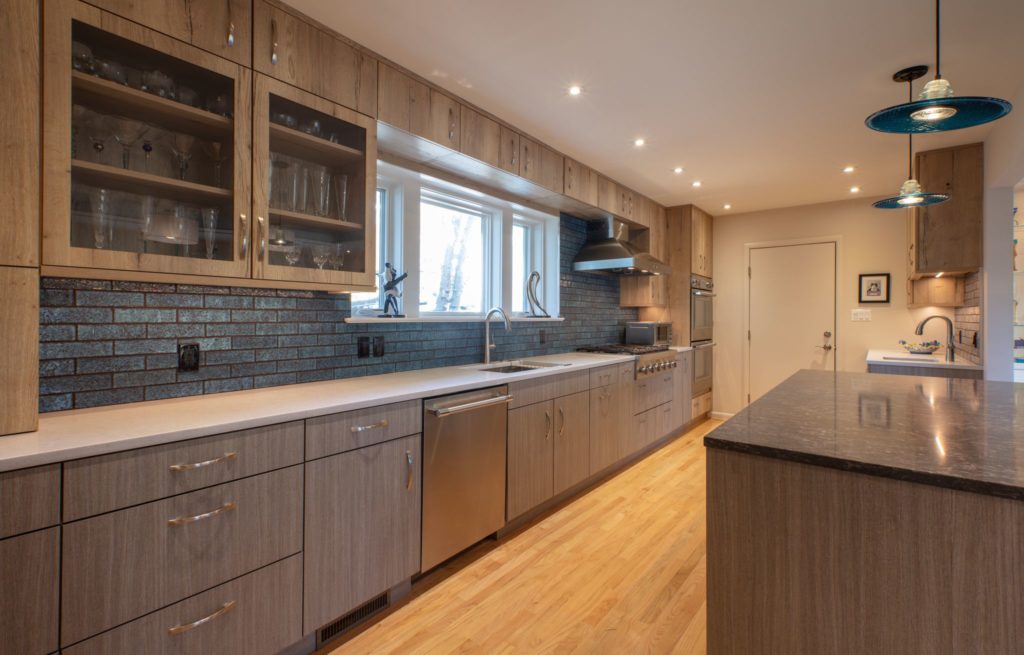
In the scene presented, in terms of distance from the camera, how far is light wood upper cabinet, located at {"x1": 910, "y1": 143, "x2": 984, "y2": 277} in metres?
3.22

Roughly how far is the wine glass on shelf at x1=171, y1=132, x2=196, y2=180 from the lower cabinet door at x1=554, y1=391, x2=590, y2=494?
215cm

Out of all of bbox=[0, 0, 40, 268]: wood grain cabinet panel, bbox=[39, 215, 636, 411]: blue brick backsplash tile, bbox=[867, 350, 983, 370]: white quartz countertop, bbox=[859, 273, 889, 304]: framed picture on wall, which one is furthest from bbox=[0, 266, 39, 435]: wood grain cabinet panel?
bbox=[859, 273, 889, 304]: framed picture on wall

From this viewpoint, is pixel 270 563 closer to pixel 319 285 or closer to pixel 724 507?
pixel 319 285

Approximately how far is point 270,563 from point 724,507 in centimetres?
140

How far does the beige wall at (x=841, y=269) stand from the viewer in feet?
14.9

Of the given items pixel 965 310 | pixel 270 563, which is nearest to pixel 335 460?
pixel 270 563

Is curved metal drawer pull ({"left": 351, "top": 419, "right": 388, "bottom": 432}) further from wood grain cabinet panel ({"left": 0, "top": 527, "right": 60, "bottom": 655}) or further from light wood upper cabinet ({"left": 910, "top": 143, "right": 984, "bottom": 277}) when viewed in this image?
light wood upper cabinet ({"left": 910, "top": 143, "right": 984, "bottom": 277})

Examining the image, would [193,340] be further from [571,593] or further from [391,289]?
[571,593]

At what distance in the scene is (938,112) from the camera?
138 centimetres

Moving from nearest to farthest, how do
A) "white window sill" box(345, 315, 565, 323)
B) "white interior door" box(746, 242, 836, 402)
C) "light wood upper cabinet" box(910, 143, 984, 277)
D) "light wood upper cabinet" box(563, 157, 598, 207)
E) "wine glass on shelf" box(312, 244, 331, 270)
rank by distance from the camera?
"wine glass on shelf" box(312, 244, 331, 270) → "white window sill" box(345, 315, 565, 323) → "light wood upper cabinet" box(910, 143, 984, 277) → "light wood upper cabinet" box(563, 157, 598, 207) → "white interior door" box(746, 242, 836, 402)

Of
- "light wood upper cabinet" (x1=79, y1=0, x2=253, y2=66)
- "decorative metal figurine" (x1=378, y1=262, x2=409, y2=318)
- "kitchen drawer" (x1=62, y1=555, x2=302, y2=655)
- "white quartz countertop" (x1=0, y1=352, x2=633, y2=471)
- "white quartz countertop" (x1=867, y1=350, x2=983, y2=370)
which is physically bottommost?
"kitchen drawer" (x1=62, y1=555, x2=302, y2=655)

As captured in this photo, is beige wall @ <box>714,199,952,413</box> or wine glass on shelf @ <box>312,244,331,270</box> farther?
beige wall @ <box>714,199,952,413</box>

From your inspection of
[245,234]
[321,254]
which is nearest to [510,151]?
[321,254]

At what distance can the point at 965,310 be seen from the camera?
3.78 metres
